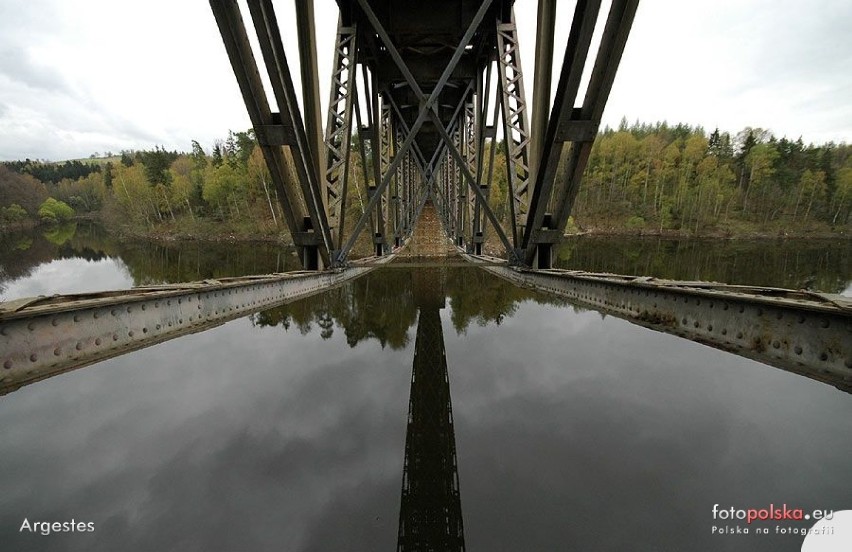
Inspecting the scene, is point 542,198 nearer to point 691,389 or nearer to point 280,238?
point 691,389

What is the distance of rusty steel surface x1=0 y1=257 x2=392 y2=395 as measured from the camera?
158 cm

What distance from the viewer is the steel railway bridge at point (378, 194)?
1.71 m

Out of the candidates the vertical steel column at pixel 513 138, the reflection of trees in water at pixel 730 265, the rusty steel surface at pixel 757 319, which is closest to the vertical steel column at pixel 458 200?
the vertical steel column at pixel 513 138

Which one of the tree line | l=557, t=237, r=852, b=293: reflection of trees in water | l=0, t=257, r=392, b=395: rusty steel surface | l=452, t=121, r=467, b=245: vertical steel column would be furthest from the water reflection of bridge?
the tree line

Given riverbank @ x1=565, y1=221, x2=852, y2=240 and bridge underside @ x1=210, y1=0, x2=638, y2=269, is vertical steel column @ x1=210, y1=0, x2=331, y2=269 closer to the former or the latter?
bridge underside @ x1=210, y1=0, x2=638, y2=269

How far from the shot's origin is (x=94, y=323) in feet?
6.33

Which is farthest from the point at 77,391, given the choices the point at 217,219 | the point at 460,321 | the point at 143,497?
the point at 217,219

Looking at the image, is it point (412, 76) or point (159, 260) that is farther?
point (159, 260)

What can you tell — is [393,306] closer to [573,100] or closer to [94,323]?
[573,100]

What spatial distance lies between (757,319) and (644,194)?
8507 centimetres

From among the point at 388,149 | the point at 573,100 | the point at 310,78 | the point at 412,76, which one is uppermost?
the point at 388,149

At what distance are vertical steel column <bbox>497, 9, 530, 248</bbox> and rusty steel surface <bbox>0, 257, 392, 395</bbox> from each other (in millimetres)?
4762

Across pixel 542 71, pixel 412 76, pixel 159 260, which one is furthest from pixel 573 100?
pixel 159 260

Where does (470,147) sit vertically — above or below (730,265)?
above
